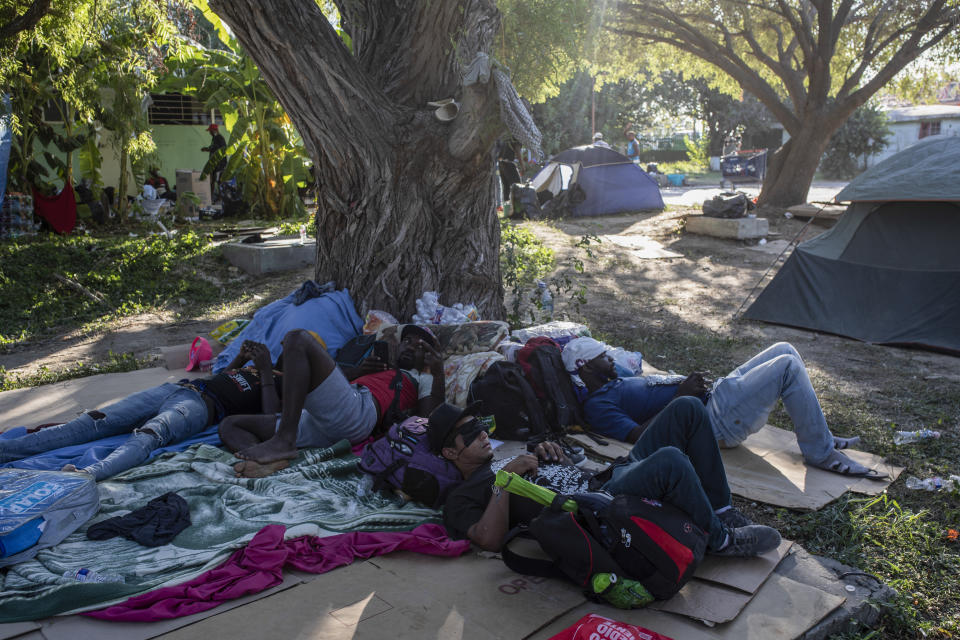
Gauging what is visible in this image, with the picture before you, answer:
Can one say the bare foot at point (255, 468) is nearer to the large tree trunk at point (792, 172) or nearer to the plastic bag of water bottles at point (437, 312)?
the plastic bag of water bottles at point (437, 312)

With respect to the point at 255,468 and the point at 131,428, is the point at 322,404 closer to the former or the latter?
the point at 255,468

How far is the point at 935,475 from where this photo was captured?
394 cm

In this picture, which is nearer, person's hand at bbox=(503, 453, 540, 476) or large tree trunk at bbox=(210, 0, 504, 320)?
person's hand at bbox=(503, 453, 540, 476)

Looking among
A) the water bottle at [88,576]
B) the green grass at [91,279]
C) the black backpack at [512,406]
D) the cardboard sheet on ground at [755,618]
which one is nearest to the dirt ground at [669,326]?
the green grass at [91,279]

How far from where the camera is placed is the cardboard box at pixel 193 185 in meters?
15.0

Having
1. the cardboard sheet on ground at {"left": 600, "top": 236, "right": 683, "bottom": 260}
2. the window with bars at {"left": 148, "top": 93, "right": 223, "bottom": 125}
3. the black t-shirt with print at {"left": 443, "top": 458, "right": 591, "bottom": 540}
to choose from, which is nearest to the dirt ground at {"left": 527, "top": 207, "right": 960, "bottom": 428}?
the cardboard sheet on ground at {"left": 600, "top": 236, "right": 683, "bottom": 260}

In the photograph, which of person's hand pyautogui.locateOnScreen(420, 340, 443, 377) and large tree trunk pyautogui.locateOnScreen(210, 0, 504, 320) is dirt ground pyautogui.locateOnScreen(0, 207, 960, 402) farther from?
person's hand pyautogui.locateOnScreen(420, 340, 443, 377)

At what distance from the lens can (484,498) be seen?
310 centimetres

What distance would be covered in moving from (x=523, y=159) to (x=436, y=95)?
3.22ft

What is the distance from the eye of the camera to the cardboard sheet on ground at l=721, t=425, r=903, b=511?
3.70m

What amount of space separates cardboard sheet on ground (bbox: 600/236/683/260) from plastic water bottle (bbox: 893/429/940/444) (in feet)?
21.7

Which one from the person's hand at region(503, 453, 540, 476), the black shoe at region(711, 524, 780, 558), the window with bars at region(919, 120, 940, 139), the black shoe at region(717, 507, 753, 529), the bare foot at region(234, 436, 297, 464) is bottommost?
Answer: the black shoe at region(711, 524, 780, 558)

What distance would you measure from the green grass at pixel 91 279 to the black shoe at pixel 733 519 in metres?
6.70

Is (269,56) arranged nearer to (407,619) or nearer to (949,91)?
(407,619)
